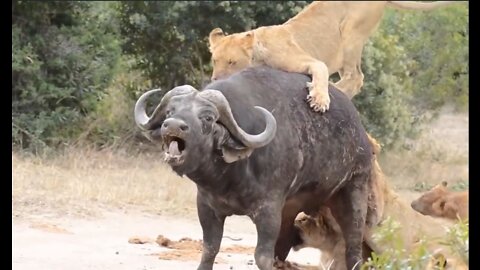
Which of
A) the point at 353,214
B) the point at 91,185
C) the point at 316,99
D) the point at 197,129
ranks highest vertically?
the point at 316,99

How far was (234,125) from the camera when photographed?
671 centimetres

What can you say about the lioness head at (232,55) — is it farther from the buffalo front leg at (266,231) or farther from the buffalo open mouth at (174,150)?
the buffalo open mouth at (174,150)

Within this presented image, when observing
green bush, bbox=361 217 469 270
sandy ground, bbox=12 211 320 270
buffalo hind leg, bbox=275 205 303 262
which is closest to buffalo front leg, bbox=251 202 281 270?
buffalo hind leg, bbox=275 205 303 262

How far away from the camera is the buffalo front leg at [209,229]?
7.33m

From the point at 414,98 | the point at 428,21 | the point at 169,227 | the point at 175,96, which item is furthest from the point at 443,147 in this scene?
the point at 175,96

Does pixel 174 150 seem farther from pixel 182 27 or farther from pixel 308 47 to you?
pixel 182 27

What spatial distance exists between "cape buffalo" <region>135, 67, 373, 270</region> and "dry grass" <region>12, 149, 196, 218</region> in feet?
22.4

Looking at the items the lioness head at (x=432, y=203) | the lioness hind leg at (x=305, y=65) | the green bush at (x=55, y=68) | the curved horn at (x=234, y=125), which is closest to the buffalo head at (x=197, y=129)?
the curved horn at (x=234, y=125)

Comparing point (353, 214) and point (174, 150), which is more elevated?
point (174, 150)

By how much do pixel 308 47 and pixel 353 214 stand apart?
4.55 ft

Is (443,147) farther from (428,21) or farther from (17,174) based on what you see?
(17,174)

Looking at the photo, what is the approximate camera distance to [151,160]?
20.0 m

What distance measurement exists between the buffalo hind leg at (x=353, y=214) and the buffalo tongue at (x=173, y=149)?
243 centimetres

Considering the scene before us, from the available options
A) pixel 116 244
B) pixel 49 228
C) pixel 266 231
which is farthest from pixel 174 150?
pixel 49 228
